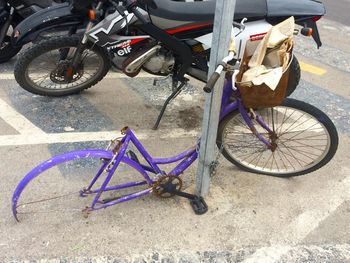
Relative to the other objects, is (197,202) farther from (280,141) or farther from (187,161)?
(280,141)

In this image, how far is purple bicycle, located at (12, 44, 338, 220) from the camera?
8.11 feet

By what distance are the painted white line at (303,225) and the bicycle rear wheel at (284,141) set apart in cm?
26

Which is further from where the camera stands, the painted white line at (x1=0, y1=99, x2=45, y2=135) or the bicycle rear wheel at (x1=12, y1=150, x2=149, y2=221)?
the painted white line at (x1=0, y1=99, x2=45, y2=135)

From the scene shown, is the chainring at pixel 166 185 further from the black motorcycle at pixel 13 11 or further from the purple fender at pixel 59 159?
the black motorcycle at pixel 13 11

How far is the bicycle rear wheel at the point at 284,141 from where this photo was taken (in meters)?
2.70

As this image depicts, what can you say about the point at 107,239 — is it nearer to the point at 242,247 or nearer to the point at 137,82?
the point at 242,247

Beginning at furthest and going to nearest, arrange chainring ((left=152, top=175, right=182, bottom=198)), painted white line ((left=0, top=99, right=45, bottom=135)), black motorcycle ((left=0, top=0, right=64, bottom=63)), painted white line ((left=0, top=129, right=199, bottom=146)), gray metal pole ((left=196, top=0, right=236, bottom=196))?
black motorcycle ((left=0, top=0, right=64, bottom=63)) < painted white line ((left=0, top=99, right=45, bottom=135)) < painted white line ((left=0, top=129, right=199, bottom=146)) < chainring ((left=152, top=175, right=182, bottom=198)) < gray metal pole ((left=196, top=0, right=236, bottom=196))

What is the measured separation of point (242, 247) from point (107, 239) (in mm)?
873

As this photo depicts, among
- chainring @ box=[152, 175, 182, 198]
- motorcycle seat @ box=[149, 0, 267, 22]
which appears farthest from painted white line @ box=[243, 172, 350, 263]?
motorcycle seat @ box=[149, 0, 267, 22]

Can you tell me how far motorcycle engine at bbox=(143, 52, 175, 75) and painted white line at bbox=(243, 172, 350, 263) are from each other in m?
1.72

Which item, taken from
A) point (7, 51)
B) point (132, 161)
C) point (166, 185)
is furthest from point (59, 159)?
point (7, 51)

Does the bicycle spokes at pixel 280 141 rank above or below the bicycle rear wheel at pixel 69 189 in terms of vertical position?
above

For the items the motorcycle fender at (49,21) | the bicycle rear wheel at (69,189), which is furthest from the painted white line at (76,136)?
the motorcycle fender at (49,21)

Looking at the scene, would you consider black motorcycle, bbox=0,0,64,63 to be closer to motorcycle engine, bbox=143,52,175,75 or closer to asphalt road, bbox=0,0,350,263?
asphalt road, bbox=0,0,350,263
